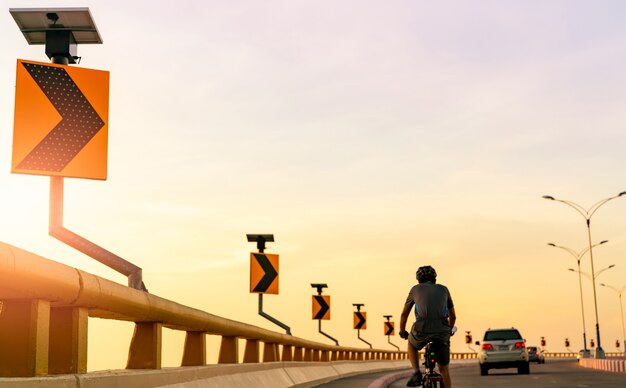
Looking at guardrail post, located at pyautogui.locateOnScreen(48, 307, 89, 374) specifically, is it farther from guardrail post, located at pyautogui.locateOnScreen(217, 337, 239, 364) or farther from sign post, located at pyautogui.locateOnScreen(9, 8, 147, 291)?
guardrail post, located at pyautogui.locateOnScreen(217, 337, 239, 364)

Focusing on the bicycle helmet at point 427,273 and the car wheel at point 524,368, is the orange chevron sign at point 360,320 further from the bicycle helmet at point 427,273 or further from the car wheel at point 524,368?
the bicycle helmet at point 427,273

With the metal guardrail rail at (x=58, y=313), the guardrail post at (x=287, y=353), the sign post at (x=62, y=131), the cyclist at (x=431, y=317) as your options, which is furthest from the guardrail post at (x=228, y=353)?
the guardrail post at (x=287, y=353)

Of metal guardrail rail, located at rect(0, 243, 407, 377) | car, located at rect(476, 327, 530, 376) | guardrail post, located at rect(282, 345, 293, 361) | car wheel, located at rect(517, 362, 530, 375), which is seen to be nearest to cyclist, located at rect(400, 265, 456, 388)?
metal guardrail rail, located at rect(0, 243, 407, 377)

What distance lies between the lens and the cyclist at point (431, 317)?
12.7 meters

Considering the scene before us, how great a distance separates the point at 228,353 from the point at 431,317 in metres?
2.69

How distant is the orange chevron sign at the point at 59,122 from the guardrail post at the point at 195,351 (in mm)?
2655

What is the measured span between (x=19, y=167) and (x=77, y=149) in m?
0.53

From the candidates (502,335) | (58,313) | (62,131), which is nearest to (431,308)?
(62,131)

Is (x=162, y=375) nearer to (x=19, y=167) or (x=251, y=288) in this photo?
(x=19, y=167)

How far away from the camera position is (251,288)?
23.5m

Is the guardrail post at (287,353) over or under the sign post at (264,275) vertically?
under

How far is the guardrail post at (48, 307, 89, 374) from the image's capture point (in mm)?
5434

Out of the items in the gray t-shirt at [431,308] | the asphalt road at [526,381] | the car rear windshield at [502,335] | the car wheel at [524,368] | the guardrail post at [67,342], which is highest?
the car rear windshield at [502,335]

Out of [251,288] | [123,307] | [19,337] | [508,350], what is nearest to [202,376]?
[123,307]
